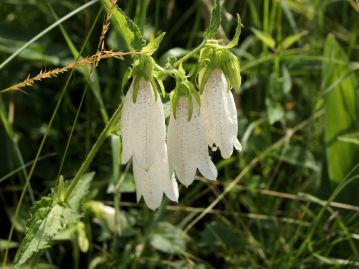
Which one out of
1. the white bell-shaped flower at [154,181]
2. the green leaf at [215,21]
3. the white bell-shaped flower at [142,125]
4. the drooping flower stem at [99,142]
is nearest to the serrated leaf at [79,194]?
the drooping flower stem at [99,142]

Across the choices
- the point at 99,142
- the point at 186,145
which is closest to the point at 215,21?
the point at 186,145

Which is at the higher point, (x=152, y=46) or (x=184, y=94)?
(x=152, y=46)

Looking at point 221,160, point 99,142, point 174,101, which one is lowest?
point 221,160

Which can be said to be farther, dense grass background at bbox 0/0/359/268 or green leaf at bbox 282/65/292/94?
green leaf at bbox 282/65/292/94

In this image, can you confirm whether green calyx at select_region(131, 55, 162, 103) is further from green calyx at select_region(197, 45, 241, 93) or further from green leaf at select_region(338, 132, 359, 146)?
green leaf at select_region(338, 132, 359, 146)

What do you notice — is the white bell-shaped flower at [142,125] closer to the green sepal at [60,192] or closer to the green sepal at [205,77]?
the green sepal at [205,77]

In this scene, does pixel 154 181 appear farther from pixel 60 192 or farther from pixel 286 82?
pixel 286 82

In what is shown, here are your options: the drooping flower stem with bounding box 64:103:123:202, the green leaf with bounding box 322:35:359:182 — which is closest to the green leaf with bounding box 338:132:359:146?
the green leaf with bounding box 322:35:359:182
